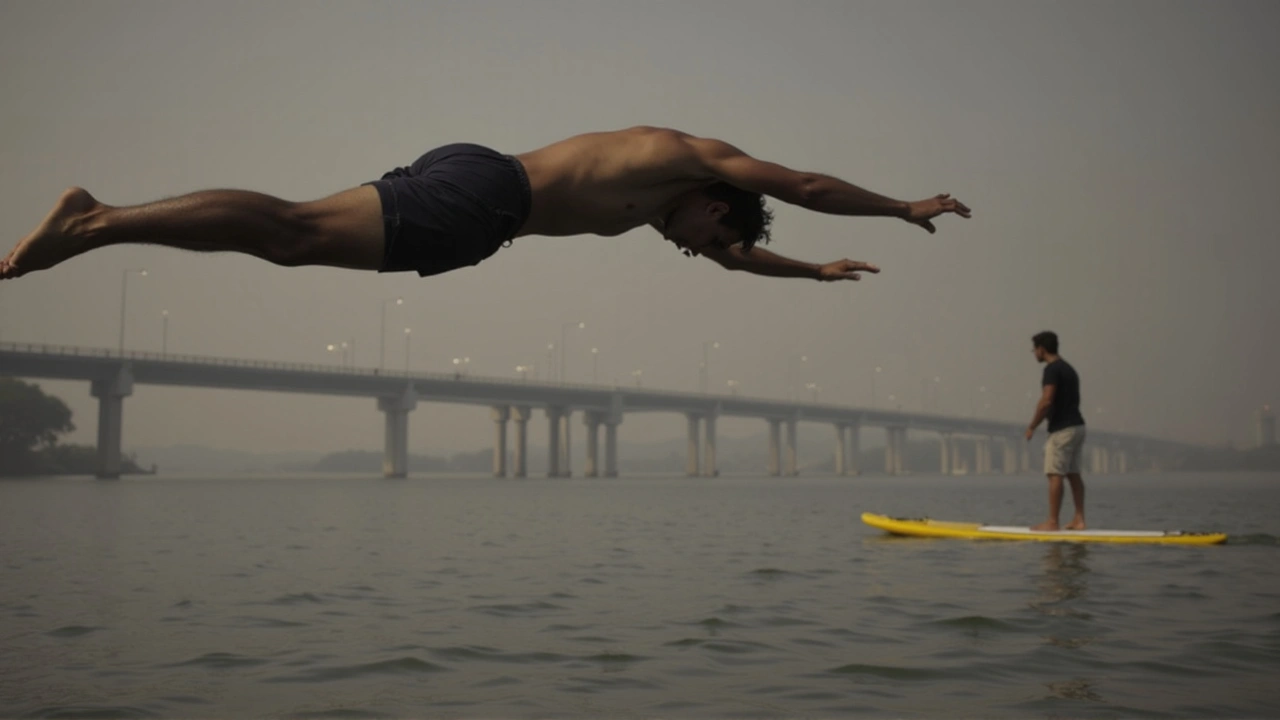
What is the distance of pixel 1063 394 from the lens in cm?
1764

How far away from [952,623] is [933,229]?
450 centimetres

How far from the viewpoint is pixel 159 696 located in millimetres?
6801

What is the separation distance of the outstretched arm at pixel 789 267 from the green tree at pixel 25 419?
113 metres

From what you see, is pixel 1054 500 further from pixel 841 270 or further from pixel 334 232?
pixel 334 232

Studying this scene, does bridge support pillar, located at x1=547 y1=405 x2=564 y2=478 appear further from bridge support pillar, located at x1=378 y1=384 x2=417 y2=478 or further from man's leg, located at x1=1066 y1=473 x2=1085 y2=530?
man's leg, located at x1=1066 y1=473 x2=1085 y2=530

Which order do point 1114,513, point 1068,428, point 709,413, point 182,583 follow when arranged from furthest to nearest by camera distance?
point 709,413 < point 1114,513 < point 1068,428 < point 182,583

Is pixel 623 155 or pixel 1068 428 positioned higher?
pixel 623 155

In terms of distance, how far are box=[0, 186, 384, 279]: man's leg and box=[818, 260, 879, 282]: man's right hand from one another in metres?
2.70

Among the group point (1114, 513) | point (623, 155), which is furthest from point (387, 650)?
point (1114, 513)

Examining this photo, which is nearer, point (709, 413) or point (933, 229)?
point (933, 229)

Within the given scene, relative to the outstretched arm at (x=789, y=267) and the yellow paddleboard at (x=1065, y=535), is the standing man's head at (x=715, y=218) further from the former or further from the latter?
the yellow paddleboard at (x=1065, y=535)

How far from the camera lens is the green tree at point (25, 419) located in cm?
10712

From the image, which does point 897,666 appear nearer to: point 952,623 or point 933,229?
point 952,623

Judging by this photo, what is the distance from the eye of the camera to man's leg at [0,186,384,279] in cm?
499
